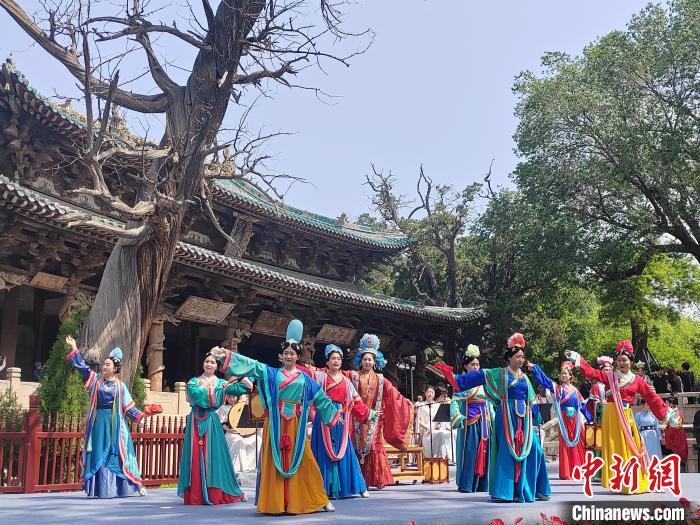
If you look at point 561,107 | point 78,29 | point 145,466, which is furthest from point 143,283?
point 561,107

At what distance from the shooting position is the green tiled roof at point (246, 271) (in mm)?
12078

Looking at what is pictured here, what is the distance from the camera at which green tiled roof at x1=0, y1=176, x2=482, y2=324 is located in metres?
12.1

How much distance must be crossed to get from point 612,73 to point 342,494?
15.7m

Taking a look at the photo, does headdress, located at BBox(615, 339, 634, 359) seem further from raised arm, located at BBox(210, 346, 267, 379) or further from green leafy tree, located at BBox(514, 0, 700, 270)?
green leafy tree, located at BBox(514, 0, 700, 270)

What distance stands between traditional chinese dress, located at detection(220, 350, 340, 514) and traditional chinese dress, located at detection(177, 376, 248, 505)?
3.80ft

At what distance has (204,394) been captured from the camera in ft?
23.7

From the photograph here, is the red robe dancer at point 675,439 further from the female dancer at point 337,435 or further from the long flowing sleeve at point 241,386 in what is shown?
the long flowing sleeve at point 241,386

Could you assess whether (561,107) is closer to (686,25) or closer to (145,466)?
(686,25)

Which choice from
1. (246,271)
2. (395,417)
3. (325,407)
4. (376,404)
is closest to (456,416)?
(395,417)

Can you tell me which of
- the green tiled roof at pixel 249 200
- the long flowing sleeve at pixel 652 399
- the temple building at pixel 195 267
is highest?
the green tiled roof at pixel 249 200

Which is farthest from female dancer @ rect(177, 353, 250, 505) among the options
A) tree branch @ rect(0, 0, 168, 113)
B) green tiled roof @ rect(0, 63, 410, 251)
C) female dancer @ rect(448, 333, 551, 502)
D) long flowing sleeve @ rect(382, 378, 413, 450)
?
tree branch @ rect(0, 0, 168, 113)

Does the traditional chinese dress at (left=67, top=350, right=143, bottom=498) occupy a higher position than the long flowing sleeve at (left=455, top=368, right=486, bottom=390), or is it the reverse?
the long flowing sleeve at (left=455, top=368, right=486, bottom=390)

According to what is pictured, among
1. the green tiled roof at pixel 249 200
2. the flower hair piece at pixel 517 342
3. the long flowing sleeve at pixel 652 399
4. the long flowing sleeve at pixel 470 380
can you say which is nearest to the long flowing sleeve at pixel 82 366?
the green tiled roof at pixel 249 200

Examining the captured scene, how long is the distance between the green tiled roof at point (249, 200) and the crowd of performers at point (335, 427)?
4.12 meters
